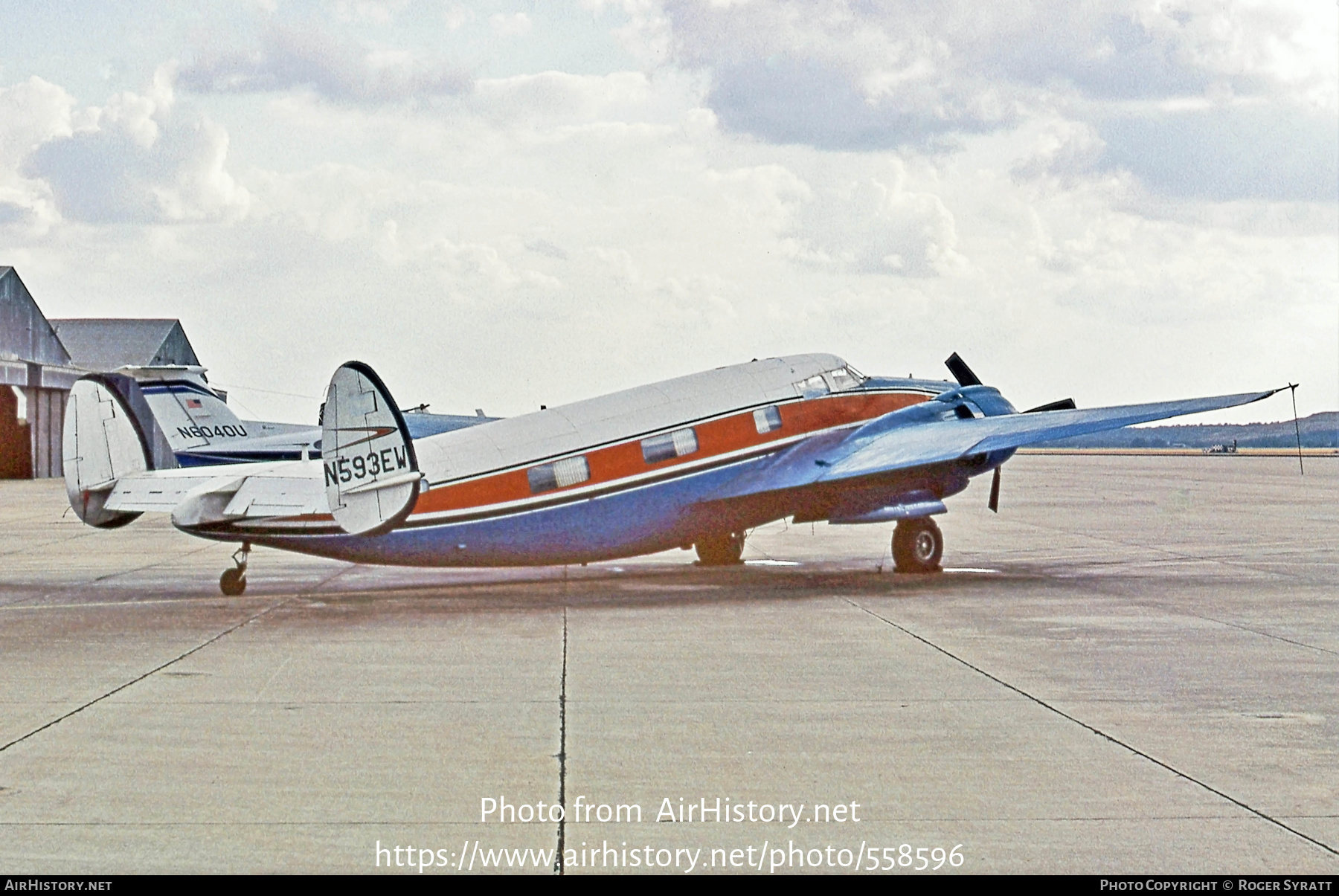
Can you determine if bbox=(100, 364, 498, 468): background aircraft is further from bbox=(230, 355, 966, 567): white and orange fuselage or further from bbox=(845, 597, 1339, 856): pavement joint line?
bbox=(845, 597, 1339, 856): pavement joint line

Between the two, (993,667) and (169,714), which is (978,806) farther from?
(169,714)

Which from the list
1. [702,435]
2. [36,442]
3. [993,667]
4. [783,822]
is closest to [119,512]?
[702,435]

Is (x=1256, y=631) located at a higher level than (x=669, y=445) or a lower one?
lower

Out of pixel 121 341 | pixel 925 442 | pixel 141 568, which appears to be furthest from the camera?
pixel 121 341

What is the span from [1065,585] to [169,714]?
1399cm

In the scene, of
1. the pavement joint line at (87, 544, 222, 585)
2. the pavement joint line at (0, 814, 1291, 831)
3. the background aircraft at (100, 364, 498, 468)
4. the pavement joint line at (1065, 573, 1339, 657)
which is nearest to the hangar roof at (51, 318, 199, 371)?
the background aircraft at (100, 364, 498, 468)

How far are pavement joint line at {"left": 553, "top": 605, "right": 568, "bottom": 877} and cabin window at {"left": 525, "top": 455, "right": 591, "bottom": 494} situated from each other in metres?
4.01

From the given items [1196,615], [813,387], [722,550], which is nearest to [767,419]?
[813,387]

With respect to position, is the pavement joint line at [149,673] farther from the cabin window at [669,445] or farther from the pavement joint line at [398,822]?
the cabin window at [669,445]

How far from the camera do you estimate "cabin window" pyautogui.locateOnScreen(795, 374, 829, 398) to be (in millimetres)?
21848

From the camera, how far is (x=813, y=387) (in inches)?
868

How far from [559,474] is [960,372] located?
30.6 ft

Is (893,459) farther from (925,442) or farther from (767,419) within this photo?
(767,419)

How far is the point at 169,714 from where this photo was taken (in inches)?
437
